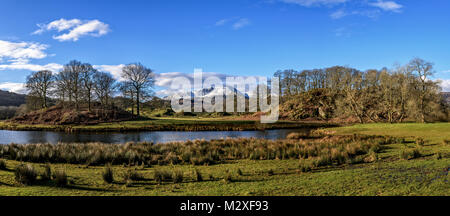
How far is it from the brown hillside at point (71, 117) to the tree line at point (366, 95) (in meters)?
44.2

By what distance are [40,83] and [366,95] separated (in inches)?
2820

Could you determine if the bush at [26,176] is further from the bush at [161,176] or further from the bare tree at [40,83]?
the bare tree at [40,83]

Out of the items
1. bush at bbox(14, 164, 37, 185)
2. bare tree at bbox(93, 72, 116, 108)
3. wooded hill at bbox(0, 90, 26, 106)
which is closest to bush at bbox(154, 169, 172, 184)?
bush at bbox(14, 164, 37, 185)

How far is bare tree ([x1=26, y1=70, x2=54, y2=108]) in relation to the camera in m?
58.7

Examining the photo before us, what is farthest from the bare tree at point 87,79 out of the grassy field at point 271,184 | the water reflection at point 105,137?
A: the grassy field at point 271,184

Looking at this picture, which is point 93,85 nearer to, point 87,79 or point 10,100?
point 87,79

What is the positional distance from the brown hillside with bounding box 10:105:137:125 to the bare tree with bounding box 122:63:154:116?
5.71m

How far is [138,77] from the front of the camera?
53.8 metres

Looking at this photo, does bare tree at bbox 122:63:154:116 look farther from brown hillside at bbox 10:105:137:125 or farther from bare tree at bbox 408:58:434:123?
bare tree at bbox 408:58:434:123

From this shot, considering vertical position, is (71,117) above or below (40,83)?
below

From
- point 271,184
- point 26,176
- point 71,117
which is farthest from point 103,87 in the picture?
point 271,184

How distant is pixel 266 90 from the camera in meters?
92.9

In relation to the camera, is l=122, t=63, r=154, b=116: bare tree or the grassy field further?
l=122, t=63, r=154, b=116: bare tree
